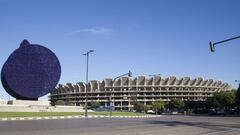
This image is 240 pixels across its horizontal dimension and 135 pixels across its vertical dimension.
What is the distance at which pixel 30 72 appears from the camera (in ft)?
254

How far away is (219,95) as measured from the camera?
115625mm

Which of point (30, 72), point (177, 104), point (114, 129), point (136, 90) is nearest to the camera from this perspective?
point (114, 129)

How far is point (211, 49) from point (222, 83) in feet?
548

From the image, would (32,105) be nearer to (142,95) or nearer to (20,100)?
(20,100)

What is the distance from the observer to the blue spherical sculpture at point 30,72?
75.1 metres

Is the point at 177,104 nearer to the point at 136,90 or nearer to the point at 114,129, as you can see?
the point at 136,90

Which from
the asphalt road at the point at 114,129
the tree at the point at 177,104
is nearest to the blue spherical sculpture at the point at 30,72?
the asphalt road at the point at 114,129

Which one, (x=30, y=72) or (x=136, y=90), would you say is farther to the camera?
(x=136, y=90)

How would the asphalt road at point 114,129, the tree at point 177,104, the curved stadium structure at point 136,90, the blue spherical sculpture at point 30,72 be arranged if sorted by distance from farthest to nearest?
1. the curved stadium structure at point 136,90
2. the tree at point 177,104
3. the blue spherical sculpture at point 30,72
4. the asphalt road at point 114,129

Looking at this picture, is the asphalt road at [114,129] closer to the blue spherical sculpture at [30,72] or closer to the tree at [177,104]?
the blue spherical sculpture at [30,72]

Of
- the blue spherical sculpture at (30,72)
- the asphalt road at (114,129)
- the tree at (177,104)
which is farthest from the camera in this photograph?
the tree at (177,104)

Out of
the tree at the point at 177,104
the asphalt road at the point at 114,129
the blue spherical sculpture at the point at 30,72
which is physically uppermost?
the blue spherical sculpture at the point at 30,72

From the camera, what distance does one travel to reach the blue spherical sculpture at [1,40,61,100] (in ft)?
246

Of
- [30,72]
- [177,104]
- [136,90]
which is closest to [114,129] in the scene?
[30,72]
